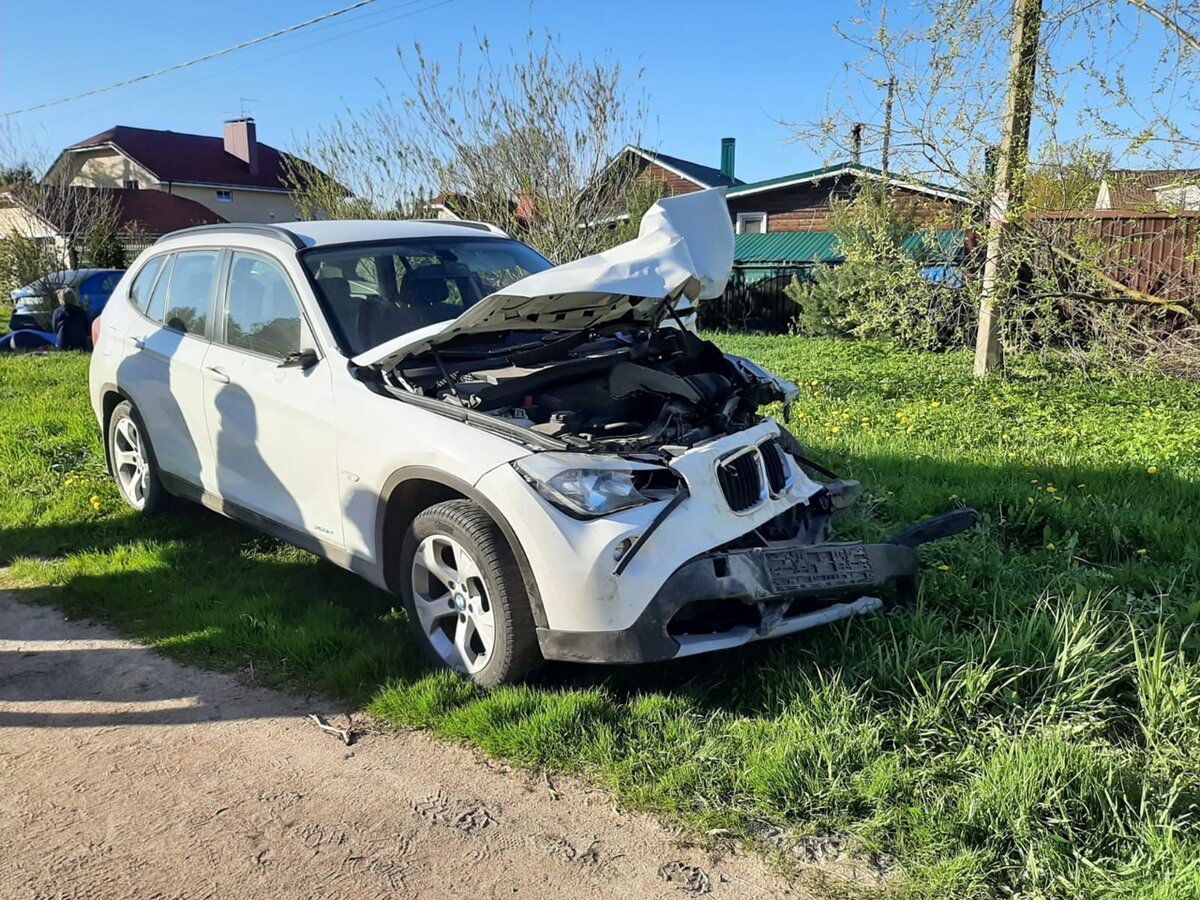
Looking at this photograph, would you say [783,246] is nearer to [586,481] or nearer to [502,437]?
[502,437]

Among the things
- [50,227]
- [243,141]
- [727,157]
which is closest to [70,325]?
[50,227]

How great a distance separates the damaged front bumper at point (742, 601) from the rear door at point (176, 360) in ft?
9.03

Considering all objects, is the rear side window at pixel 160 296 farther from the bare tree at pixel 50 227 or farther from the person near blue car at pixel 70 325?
the bare tree at pixel 50 227

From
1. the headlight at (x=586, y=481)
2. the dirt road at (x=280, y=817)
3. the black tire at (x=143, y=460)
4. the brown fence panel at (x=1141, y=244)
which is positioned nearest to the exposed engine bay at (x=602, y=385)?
the headlight at (x=586, y=481)

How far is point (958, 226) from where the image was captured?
8172 millimetres

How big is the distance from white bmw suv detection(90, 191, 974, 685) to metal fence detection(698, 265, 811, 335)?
14231 millimetres

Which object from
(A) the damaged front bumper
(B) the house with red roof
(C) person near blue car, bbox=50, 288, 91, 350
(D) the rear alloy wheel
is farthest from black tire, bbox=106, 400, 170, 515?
(B) the house with red roof

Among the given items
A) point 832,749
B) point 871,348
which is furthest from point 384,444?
point 871,348

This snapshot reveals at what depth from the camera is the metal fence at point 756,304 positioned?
746 inches

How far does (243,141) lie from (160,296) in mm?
46724

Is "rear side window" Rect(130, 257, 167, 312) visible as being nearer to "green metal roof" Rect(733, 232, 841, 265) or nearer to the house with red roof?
"green metal roof" Rect(733, 232, 841, 265)

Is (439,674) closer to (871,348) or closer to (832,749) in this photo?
(832,749)

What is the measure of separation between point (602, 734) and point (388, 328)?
2198mm

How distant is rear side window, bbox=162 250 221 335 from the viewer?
5031 millimetres
